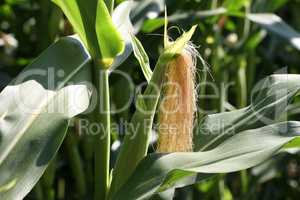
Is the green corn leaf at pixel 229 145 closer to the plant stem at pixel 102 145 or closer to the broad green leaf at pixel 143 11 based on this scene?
the plant stem at pixel 102 145

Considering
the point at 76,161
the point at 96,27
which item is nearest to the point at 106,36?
the point at 96,27

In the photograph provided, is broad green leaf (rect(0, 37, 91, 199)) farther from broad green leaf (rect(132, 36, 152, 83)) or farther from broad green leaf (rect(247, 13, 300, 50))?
broad green leaf (rect(247, 13, 300, 50))

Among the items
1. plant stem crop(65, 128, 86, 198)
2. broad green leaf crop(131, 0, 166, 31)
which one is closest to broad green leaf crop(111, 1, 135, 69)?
broad green leaf crop(131, 0, 166, 31)

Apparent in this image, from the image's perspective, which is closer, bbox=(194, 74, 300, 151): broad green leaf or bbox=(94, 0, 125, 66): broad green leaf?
bbox=(94, 0, 125, 66): broad green leaf

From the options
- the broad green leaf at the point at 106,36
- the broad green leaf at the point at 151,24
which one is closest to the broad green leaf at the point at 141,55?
A: the broad green leaf at the point at 106,36

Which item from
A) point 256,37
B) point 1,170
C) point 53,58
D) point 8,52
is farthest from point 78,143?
point 1,170

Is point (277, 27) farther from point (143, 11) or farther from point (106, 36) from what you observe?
point (106, 36)

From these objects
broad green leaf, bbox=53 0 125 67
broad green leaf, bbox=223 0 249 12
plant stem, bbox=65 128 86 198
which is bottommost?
plant stem, bbox=65 128 86 198

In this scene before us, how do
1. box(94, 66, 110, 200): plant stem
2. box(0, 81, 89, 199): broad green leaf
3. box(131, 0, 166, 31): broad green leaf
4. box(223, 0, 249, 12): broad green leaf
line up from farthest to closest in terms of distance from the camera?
box(223, 0, 249, 12): broad green leaf → box(131, 0, 166, 31): broad green leaf → box(94, 66, 110, 200): plant stem → box(0, 81, 89, 199): broad green leaf

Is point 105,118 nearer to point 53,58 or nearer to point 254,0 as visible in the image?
point 53,58
